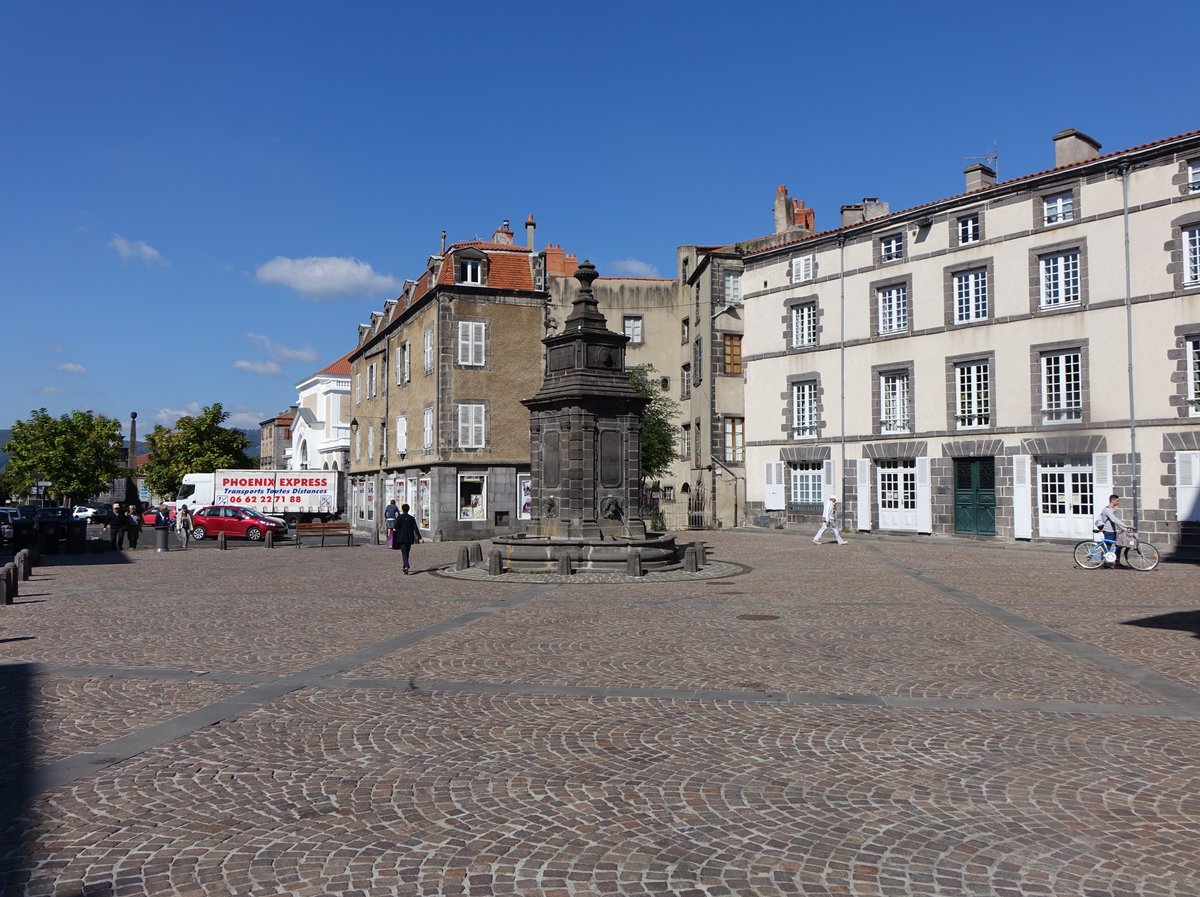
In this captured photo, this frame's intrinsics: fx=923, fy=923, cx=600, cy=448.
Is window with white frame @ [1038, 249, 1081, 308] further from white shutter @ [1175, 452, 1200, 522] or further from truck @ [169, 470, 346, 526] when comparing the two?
truck @ [169, 470, 346, 526]

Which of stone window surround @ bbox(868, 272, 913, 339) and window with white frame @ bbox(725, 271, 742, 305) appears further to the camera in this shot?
window with white frame @ bbox(725, 271, 742, 305)

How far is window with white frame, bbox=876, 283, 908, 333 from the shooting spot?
102ft

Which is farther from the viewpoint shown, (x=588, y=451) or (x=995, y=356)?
(x=995, y=356)

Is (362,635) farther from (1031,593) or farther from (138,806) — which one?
(1031,593)

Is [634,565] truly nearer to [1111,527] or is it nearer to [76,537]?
[1111,527]

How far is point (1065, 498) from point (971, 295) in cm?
697

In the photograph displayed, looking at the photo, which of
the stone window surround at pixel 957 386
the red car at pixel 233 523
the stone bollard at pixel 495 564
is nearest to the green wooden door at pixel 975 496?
the stone window surround at pixel 957 386

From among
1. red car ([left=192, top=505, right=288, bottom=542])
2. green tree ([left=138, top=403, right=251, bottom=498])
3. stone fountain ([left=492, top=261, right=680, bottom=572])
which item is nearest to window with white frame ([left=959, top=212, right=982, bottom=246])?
stone fountain ([left=492, top=261, right=680, bottom=572])

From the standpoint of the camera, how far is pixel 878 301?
31.9m

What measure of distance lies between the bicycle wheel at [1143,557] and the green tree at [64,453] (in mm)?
68165

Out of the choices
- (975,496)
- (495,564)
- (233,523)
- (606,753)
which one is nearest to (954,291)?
(975,496)

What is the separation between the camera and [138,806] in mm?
5168

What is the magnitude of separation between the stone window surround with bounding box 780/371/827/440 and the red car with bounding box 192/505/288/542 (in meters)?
19.6

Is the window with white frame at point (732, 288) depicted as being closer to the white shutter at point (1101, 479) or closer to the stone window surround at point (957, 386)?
the stone window surround at point (957, 386)
